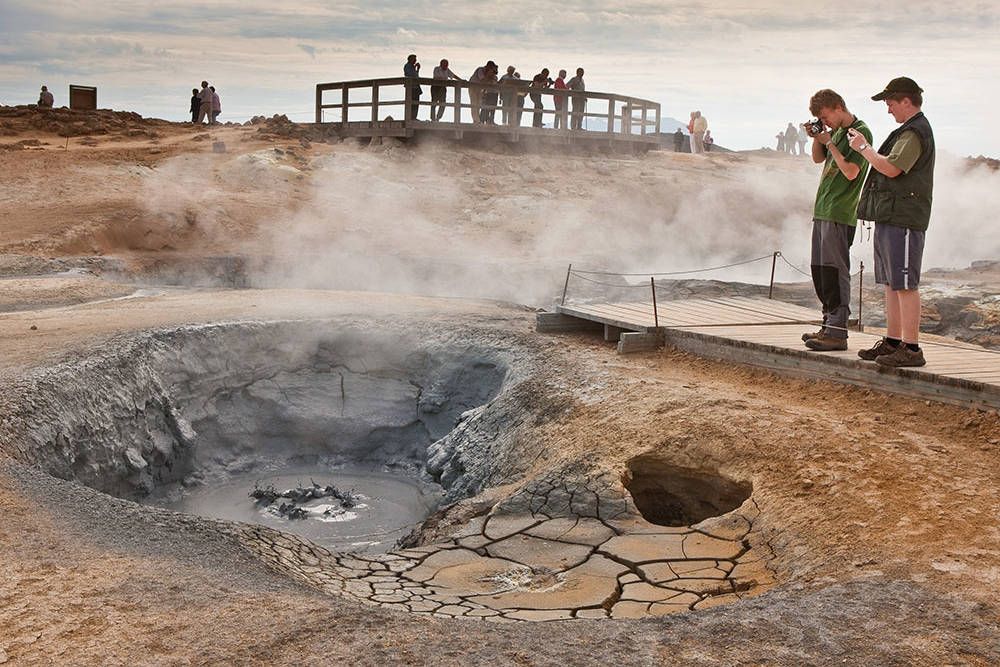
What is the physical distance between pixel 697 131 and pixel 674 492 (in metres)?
21.5

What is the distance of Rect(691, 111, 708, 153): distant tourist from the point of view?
2548 centimetres

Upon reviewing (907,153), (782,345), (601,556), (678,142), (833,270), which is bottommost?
(601,556)

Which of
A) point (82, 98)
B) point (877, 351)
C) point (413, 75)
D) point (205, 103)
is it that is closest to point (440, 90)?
point (413, 75)

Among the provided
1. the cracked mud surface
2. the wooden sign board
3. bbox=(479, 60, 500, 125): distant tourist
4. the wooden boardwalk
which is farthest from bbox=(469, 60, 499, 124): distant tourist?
the cracked mud surface

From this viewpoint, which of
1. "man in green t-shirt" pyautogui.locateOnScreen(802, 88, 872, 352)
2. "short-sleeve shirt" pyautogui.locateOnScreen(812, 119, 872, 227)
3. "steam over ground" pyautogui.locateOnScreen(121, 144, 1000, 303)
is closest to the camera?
"man in green t-shirt" pyautogui.locateOnScreen(802, 88, 872, 352)

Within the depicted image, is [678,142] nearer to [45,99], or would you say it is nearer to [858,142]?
[45,99]

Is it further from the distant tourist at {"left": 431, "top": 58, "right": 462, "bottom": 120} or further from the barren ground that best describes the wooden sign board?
the barren ground

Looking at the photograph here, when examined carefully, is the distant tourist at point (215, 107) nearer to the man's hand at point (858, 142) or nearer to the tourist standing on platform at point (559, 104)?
the tourist standing on platform at point (559, 104)

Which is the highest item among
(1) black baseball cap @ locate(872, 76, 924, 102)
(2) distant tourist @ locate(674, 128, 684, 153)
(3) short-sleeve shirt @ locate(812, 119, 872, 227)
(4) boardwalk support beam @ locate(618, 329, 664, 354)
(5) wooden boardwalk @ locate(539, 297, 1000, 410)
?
(2) distant tourist @ locate(674, 128, 684, 153)

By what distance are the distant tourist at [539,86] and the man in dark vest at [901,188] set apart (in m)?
15.7

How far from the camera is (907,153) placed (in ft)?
16.3

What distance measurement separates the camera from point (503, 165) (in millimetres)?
19297

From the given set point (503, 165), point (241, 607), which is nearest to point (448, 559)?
point (241, 607)

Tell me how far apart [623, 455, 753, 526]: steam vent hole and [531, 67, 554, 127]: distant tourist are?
15.9m
